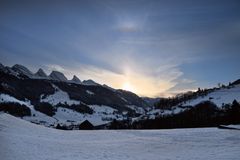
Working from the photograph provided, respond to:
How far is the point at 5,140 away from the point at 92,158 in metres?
13.6

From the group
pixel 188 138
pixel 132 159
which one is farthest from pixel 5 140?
pixel 188 138

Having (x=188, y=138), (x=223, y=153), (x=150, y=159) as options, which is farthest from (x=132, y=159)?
(x=188, y=138)

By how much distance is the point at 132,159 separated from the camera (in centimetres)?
2730

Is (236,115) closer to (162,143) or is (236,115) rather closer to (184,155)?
(162,143)

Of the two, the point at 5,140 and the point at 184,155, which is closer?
the point at 184,155

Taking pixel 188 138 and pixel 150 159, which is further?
pixel 188 138

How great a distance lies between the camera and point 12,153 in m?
28.3

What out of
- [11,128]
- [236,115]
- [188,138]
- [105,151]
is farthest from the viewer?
[236,115]

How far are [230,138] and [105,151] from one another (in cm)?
1704

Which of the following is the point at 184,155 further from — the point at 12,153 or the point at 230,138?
the point at 12,153

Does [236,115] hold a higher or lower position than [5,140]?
higher

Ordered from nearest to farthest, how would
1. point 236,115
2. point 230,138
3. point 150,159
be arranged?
point 150,159
point 230,138
point 236,115

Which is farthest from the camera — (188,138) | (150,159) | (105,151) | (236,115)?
(236,115)

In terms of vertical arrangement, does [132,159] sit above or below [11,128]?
below
